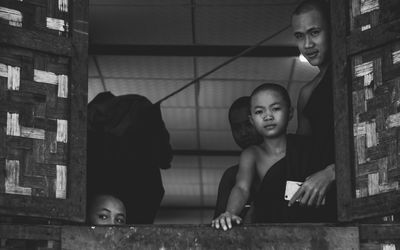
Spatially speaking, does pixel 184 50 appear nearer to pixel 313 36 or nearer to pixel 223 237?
pixel 313 36

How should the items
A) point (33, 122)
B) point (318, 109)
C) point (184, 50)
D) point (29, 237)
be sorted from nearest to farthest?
1. point (29, 237)
2. point (33, 122)
3. point (318, 109)
4. point (184, 50)

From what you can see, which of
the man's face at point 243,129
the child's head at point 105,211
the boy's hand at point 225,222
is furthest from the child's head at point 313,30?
the child's head at point 105,211

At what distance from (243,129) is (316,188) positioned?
1.39 metres

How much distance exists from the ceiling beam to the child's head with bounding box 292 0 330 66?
258cm

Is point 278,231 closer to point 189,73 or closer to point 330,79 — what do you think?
point 330,79

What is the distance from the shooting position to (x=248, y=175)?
434 cm

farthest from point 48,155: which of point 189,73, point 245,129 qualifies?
point 189,73

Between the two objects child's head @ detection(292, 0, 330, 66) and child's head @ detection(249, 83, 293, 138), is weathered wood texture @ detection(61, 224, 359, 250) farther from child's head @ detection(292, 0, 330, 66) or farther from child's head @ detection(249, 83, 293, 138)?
child's head @ detection(292, 0, 330, 66)

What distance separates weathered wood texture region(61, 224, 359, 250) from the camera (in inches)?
141

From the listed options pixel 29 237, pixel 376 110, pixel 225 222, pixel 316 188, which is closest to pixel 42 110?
pixel 29 237

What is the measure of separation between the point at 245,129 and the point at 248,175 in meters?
0.93

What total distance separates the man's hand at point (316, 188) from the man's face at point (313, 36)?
0.61 meters

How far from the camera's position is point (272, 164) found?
4355 millimetres

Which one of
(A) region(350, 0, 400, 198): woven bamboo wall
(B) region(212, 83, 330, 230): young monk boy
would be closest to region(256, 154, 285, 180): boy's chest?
(B) region(212, 83, 330, 230): young monk boy
